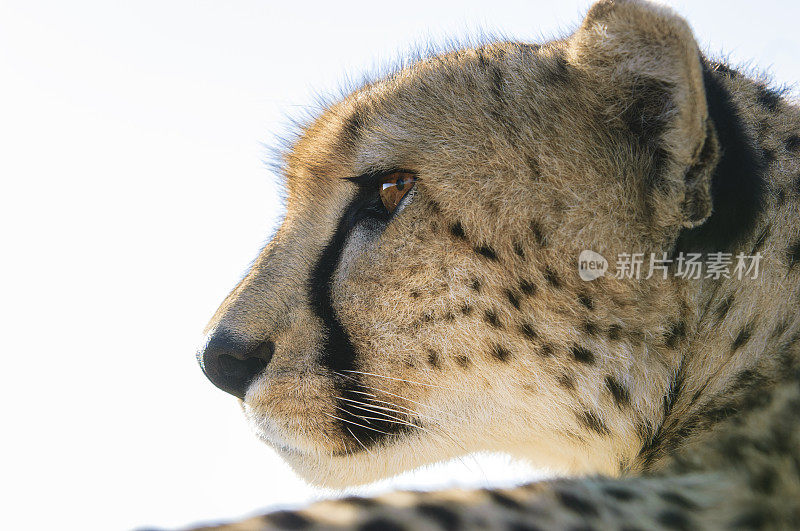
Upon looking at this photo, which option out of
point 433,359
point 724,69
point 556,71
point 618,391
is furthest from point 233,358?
point 724,69

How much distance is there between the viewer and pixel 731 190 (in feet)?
3.72

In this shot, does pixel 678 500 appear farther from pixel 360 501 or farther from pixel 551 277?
pixel 551 277

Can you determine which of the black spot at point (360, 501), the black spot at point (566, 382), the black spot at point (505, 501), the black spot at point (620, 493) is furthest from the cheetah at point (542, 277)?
the black spot at point (360, 501)

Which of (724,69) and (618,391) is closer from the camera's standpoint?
(618,391)

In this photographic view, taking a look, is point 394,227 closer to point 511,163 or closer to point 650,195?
point 511,163

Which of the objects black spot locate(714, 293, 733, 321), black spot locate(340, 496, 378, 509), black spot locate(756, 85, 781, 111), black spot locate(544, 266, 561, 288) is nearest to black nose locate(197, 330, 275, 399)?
black spot locate(544, 266, 561, 288)

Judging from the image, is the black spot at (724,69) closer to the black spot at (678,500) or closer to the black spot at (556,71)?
the black spot at (556,71)

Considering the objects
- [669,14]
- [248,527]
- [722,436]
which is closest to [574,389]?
[722,436]

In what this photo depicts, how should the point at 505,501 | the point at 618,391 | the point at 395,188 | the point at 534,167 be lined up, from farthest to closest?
the point at 395,188 < the point at 534,167 < the point at 618,391 < the point at 505,501

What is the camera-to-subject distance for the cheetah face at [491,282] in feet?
3.97

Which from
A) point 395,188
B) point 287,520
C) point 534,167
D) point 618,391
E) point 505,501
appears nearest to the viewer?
point 287,520

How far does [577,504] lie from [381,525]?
247 millimetres

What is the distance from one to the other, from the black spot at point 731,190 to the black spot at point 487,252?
327mm

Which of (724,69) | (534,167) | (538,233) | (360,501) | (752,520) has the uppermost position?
(724,69)
